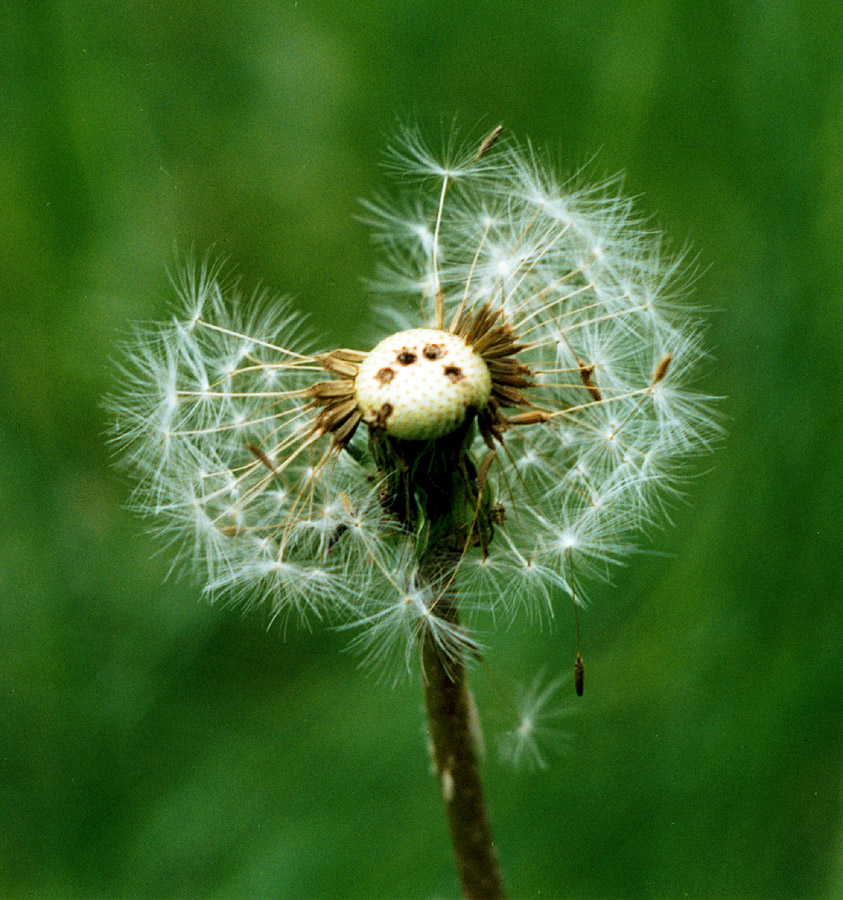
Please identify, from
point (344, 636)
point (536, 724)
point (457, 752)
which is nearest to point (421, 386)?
point (457, 752)

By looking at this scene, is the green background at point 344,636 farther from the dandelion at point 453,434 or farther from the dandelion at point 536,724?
the dandelion at point 453,434

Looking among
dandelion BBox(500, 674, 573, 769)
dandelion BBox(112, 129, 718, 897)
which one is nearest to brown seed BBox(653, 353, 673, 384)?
dandelion BBox(112, 129, 718, 897)

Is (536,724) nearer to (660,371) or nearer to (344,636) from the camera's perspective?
(344,636)

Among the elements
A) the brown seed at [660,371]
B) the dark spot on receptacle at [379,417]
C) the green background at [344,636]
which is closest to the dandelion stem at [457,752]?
the dark spot on receptacle at [379,417]

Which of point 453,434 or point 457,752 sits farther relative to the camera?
point 457,752

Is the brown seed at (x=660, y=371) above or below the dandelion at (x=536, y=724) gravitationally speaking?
above

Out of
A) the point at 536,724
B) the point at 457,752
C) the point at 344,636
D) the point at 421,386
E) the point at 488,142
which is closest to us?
the point at 421,386

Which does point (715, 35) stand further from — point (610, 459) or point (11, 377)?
point (11, 377)

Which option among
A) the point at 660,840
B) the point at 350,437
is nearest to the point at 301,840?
the point at 660,840
